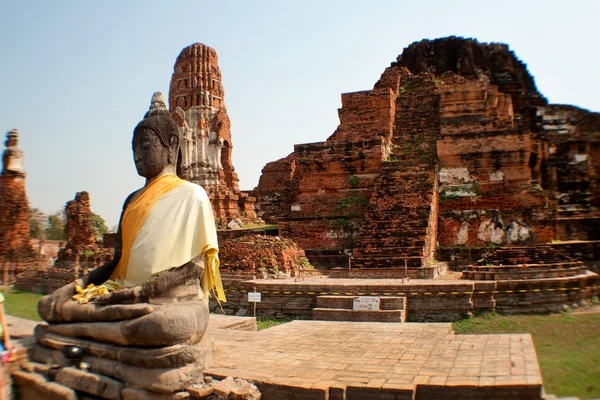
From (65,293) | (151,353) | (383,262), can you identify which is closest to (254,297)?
(383,262)

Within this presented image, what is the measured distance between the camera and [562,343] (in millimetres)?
6129

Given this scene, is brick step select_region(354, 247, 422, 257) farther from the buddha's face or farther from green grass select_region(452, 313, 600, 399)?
the buddha's face

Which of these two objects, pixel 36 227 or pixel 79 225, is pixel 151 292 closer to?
pixel 79 225

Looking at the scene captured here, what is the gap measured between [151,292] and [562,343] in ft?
15.4

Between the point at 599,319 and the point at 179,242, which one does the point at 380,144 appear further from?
the point at 179,242

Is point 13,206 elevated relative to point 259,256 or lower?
elevated

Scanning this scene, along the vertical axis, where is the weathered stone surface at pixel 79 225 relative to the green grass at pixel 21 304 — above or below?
above

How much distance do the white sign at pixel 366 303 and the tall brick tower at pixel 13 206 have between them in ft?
42.6

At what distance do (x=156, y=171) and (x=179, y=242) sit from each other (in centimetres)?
90

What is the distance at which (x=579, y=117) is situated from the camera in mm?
25766

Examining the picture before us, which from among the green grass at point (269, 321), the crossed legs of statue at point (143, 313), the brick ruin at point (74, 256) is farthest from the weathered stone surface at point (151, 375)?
the brick ruin at point (74, 256)

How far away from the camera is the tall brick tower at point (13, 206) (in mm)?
16562

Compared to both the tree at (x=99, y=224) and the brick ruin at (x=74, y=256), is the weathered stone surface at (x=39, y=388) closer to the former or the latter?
the brick ruin at (x=74, y=256)

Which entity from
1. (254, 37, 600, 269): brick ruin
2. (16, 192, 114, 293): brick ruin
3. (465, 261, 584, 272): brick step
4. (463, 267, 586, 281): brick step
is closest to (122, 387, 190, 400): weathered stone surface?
(463, 267, 586, 281): brick step
